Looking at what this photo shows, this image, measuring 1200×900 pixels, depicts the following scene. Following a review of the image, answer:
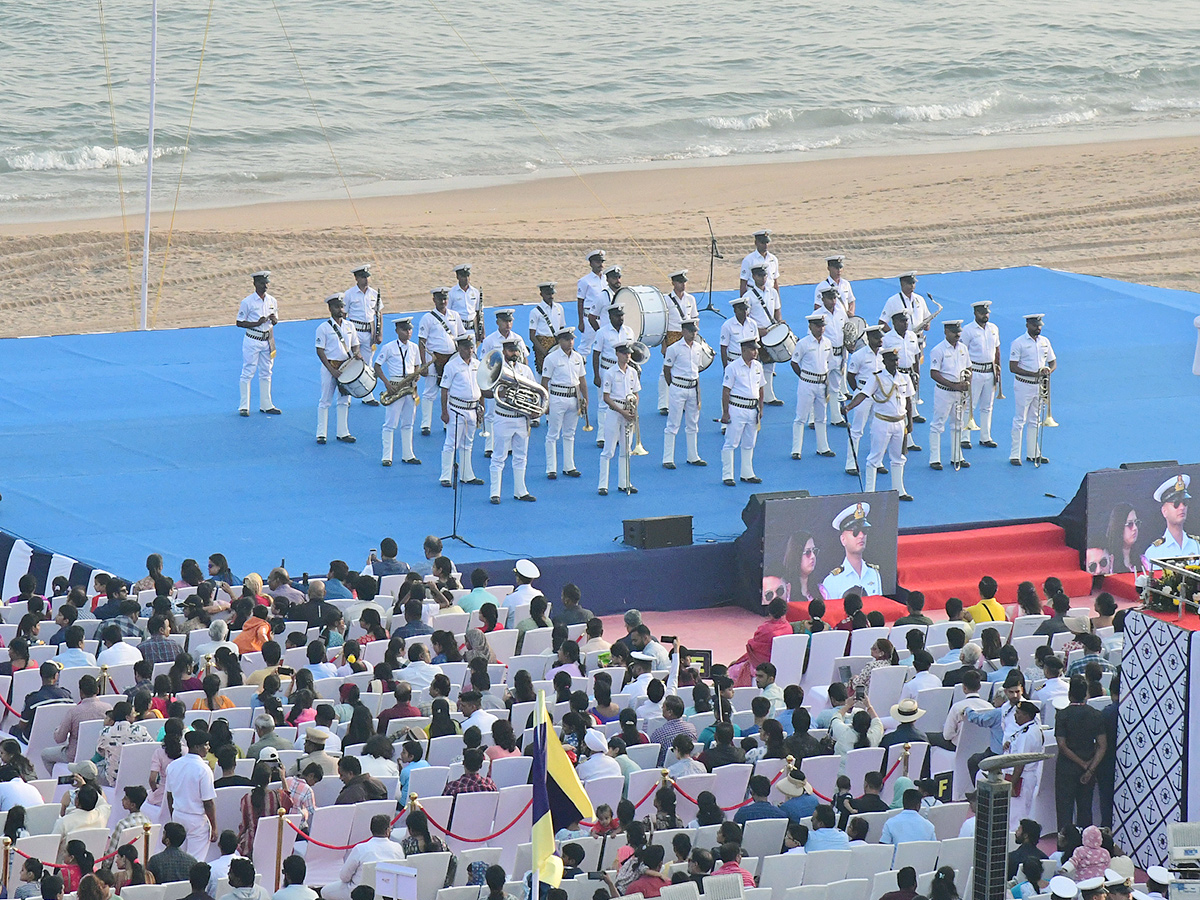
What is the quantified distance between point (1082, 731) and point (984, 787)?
323 centimetres

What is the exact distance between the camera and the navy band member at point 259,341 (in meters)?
22.1

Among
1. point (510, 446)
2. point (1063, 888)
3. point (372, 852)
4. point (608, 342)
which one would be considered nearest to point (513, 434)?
point (510, 446)

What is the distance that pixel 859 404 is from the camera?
20.7 metres

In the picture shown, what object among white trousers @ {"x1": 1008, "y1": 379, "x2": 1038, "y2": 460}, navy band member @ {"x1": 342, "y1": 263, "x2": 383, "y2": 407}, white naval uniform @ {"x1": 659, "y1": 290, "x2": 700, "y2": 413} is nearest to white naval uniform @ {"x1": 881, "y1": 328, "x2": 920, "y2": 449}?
white trousers @ {"x1": 1008, "y1": 379, "x2": 1038, "y2": 460}

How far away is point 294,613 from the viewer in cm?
1562

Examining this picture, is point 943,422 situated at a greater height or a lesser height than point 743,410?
lesser

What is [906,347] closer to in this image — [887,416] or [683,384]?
[887,416]

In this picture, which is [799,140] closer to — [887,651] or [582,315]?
[582,315]

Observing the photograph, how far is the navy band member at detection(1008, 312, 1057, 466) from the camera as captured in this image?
69.9 feet

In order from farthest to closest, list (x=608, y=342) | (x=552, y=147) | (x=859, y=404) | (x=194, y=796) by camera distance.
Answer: (x=552, y=147)
(x=608, y=342)
(x=859, y=404)
(x=194, y=796)

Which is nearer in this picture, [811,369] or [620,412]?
[620,412]

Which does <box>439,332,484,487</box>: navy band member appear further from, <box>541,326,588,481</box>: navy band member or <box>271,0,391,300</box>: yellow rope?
<box>271,0,391,300</box>: yellow rope

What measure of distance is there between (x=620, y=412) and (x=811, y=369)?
103 inches

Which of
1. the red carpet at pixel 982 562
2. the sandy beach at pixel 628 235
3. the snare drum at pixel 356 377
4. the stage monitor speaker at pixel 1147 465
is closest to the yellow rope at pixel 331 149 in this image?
the sandy beach at pixel 628 235
